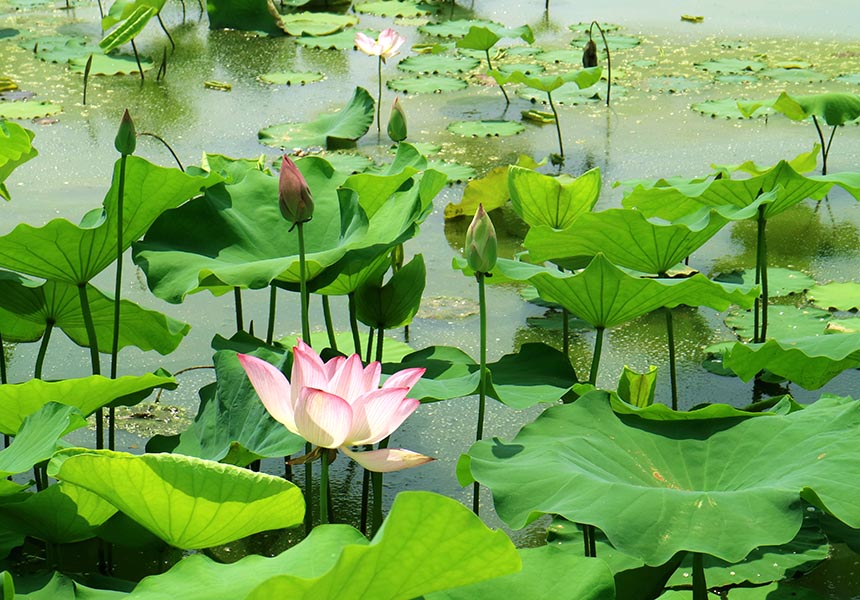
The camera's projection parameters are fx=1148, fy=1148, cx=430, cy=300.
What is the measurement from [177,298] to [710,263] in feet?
5.23

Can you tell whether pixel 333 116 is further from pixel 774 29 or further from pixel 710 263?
pixel 774 29

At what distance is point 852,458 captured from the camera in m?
1.41

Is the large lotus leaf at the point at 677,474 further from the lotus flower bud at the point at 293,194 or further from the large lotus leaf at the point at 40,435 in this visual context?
the large lotus leaf at the point at 40,435

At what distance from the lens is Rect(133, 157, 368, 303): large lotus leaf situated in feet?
6.32

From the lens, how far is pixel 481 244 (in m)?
1.56

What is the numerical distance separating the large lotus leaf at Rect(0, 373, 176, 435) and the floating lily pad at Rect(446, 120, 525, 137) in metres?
2.51

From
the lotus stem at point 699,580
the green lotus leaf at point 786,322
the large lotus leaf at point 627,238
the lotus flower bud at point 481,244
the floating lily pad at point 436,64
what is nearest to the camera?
the lotus stem at point 699,580

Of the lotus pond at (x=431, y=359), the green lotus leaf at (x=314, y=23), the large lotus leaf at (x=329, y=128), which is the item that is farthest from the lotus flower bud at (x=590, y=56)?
the green lotus leaf at (x=314, y=23)

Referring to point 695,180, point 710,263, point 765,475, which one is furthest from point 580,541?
point 710,263

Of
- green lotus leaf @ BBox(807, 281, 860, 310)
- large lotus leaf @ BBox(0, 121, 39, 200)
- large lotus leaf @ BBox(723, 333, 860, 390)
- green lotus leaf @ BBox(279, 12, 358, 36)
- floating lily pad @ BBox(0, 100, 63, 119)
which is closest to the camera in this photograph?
large lotus leaf @ BBox(723, 333, 860, 390)

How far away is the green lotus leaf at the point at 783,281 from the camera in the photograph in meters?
2.75

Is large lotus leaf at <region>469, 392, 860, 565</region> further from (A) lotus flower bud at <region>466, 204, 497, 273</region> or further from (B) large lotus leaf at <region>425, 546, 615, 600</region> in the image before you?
(A) lotus flower bud at <region>466, 204, 497, 273</region>

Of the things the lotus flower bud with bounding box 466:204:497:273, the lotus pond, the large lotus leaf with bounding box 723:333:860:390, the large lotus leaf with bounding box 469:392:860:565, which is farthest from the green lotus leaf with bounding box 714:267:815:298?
the lotus flower bud with bounding box 466:204:497:273

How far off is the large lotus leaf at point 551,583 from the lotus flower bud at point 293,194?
1.96 feet
